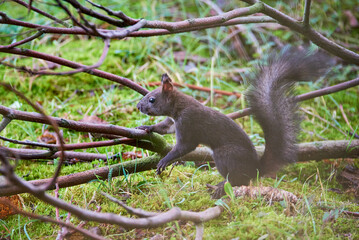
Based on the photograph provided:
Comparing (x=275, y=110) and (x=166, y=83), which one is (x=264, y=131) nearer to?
(x=275, y=110)

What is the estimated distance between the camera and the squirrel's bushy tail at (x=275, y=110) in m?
2.62

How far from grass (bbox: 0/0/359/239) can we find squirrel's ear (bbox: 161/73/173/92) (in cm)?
66

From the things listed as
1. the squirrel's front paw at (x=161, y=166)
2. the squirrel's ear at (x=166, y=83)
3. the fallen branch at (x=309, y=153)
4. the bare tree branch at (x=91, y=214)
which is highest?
the squirrel's ear at (x=166, y=83)

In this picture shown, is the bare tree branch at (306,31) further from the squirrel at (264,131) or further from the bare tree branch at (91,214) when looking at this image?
the bare tree branch at (91,214)

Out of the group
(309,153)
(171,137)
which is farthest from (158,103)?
(309,153)

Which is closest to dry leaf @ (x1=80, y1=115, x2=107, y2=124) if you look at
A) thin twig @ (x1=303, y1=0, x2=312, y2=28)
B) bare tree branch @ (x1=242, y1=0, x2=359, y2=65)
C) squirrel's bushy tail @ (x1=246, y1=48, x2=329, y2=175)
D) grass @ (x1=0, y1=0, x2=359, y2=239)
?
grass @ (x1=0, y1=0, x2=359, y2=239)

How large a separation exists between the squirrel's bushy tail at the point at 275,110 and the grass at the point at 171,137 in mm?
180

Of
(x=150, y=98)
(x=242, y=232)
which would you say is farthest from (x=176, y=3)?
(x=242, y=232)

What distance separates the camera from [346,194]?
2.76 metres

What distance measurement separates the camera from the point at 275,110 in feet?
8.70

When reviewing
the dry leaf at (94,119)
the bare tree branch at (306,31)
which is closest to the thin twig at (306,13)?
the bare tree branch at (306,31)

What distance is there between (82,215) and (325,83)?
438 centimetres

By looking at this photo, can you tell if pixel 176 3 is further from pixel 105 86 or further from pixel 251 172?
pixel 251 172

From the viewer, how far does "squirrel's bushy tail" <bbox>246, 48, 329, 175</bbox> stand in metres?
2.62
